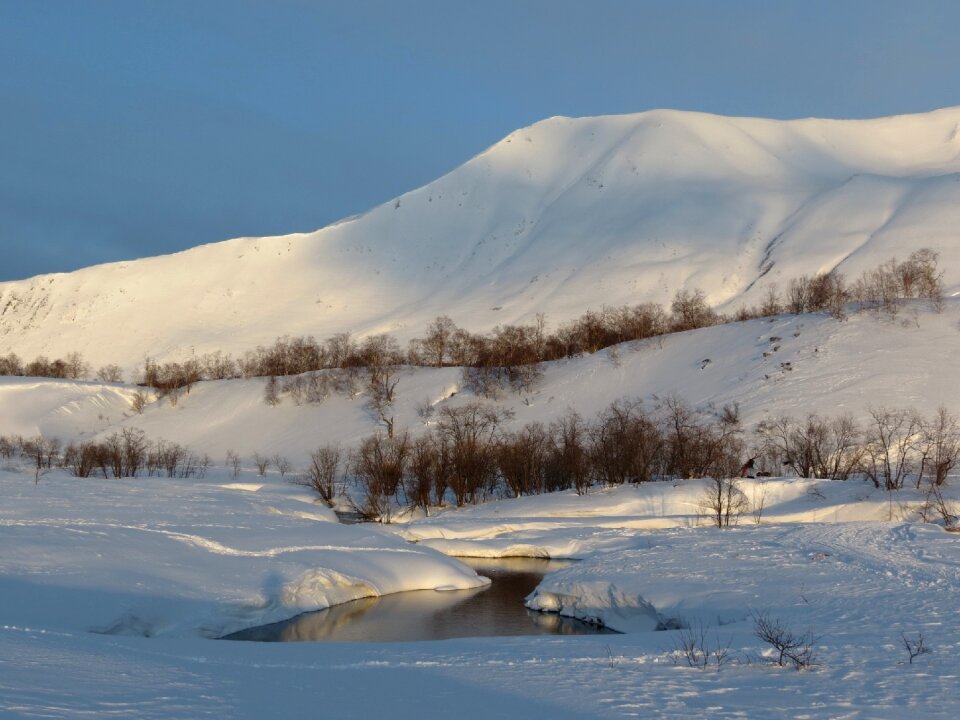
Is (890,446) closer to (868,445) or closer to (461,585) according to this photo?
(868,445)

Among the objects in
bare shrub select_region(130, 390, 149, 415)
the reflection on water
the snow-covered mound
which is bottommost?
the reflection on water

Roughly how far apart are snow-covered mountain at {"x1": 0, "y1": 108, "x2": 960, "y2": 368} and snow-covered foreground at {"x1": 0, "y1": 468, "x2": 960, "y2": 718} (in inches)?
3222

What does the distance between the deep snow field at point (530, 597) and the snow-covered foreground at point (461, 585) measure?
0.24 feet

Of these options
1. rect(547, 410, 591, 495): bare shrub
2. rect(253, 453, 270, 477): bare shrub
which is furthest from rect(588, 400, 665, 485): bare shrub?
rect(253, 453, 270, 477): bare shrub

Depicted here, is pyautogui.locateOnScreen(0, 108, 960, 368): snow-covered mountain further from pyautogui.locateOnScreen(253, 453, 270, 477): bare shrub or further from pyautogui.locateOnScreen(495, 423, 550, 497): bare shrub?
pyautogui.locateOnScreen(495, 423, 550, 497): bare shrub

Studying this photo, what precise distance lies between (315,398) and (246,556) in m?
53.1

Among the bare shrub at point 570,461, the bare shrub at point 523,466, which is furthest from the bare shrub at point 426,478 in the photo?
the bare shrub at point 570,461

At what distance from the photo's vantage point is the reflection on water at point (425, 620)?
21328 millimetres

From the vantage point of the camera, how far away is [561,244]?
511 ft

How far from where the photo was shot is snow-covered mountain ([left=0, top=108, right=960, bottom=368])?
130 metres

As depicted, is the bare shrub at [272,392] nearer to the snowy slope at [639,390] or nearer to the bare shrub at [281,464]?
the snowy slope at [639,390]

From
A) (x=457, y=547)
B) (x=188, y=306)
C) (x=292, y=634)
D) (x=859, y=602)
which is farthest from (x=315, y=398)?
(x=188, y=306)

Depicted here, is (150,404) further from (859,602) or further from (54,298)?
(54,298)

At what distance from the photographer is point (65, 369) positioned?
12481cm
